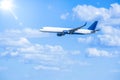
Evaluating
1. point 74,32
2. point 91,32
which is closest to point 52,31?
point 74,32

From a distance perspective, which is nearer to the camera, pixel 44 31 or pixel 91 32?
pixel 44 31

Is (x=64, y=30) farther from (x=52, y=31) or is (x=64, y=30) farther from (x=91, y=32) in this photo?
(x=91, y=32)

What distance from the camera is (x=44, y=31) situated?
183 meters

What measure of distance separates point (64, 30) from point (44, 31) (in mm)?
13399

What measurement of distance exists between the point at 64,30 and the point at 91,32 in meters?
24.8

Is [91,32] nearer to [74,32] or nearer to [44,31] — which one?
[74,32]

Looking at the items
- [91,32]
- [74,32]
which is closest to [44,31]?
[74,32]

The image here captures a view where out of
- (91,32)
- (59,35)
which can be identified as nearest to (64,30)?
(59,35)

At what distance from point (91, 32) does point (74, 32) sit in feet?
44.2

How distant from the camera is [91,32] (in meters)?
Result: 198

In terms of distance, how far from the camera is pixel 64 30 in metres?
183

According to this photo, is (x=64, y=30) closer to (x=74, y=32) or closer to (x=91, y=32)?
(x=74, y=32)

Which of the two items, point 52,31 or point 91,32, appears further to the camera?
point 91,32

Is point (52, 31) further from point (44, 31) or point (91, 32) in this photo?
point (91, 32)
